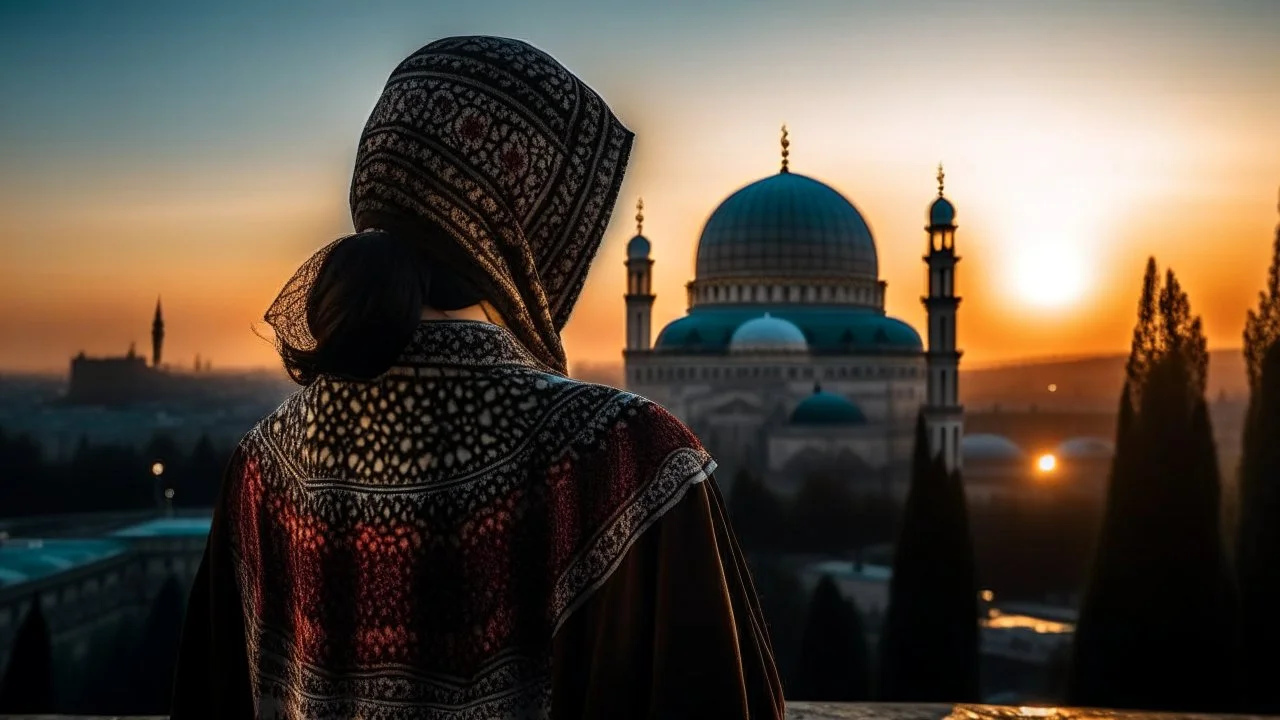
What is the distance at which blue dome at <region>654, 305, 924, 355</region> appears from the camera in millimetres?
25594

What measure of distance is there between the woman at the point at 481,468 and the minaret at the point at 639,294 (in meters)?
24.2

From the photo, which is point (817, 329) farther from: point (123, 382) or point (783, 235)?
point (123, 382)

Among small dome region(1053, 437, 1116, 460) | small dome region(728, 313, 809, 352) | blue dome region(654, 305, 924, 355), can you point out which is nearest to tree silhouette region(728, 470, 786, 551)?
small dome region(1053, 437, 1116, 460)

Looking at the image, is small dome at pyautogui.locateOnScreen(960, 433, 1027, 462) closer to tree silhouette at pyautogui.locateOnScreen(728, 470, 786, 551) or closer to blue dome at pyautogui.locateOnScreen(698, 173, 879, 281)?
blue dome at pyautogui.locateOnScreen(698, 173, 879, 281)

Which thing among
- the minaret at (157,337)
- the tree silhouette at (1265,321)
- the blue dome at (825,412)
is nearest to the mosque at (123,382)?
the minaret at (157,337)

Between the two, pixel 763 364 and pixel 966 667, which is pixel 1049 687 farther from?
pixel 763 364

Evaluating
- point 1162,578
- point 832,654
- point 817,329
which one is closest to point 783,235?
point 817,329

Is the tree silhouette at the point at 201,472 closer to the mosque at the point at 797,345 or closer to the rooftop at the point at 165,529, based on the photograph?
the rooftop at the point at 165,529

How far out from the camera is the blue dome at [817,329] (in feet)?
84.0

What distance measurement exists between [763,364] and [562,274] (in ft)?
79.2

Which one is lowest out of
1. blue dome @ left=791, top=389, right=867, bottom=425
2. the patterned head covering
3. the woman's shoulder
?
the woman's shoulder

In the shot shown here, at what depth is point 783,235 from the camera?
1051 inches

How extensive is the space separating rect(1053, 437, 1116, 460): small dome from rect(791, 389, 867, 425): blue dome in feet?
12.0

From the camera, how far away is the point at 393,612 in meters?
0.81
